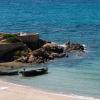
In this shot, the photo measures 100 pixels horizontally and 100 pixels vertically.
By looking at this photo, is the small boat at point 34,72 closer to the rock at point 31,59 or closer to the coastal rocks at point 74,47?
the rock at point 31,59

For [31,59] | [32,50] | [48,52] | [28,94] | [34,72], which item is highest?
[32,50]

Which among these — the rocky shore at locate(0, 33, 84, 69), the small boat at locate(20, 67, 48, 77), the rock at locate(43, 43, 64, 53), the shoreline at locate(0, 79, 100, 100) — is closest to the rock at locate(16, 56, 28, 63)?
the rocky shore at locate(0, 33, 84, 69)

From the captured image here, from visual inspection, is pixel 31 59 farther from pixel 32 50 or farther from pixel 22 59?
pixel 32 50

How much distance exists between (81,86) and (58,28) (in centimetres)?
5443

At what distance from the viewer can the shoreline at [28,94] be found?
46.8 m

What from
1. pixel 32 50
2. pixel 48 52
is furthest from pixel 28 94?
pixel 32 50

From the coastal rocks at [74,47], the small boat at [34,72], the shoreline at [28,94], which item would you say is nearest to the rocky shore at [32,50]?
the coastal rocks at [74,47]

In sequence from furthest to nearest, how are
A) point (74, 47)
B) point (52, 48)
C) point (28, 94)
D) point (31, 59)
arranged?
1. point (74, 47)
2. point (52, 48)
3. point (31, 59)
4. point (28, 94)

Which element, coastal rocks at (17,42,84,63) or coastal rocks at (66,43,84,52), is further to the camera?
coastal rocks at (66,43,84,52)

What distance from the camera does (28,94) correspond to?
48.3 meters

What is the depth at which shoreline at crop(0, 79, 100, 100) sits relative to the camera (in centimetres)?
4684

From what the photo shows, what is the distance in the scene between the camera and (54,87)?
53.0 m

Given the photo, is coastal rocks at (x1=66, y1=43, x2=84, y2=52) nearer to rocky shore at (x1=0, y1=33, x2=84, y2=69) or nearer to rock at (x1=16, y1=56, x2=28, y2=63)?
rocky shore at (x1=0, y1=33, x2=84, y2=69)

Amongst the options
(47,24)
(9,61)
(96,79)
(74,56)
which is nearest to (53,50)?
(74,56)
